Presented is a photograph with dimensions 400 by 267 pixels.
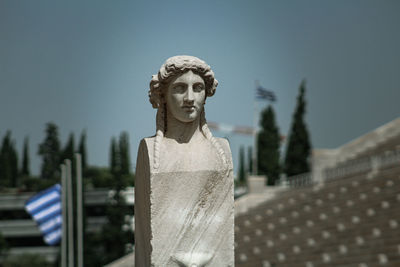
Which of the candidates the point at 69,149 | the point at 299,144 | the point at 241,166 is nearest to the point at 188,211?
the point at 299,144

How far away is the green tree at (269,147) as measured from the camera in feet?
147

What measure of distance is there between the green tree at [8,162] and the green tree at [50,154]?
21.0ft

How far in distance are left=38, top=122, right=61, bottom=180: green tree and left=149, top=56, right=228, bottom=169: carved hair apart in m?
39.3

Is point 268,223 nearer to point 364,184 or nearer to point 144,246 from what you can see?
point 364,184

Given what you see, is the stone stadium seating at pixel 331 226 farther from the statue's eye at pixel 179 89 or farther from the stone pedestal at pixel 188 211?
the statue's eye at pixel 179 89

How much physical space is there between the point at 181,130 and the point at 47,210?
71.8ft

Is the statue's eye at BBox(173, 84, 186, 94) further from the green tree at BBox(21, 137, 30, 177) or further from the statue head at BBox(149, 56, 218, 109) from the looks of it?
the green tree at BBox(21, 137, 30, 177)

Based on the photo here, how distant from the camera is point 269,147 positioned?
4575 centimetres

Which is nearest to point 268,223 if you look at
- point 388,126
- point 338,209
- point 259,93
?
point 338,209

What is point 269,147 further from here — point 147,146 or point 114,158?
point 147,146

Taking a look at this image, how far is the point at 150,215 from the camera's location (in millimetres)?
6555

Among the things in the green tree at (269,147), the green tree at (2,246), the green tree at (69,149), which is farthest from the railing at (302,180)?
the green tree at (2,246)

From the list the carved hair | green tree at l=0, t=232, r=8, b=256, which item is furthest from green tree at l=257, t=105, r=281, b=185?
the carved hair

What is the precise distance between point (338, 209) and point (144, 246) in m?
19.5
